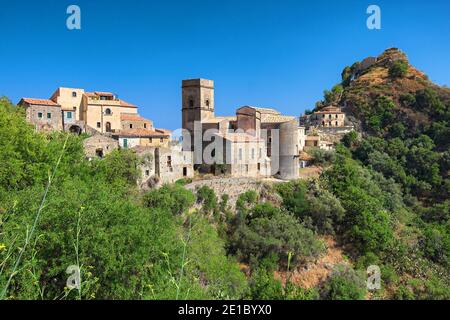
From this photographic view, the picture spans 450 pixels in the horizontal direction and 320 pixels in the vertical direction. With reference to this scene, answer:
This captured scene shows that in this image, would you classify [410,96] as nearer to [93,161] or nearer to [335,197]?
[335,197]

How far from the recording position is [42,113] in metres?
39.0

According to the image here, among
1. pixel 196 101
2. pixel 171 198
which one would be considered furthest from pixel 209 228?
pixel 196 101

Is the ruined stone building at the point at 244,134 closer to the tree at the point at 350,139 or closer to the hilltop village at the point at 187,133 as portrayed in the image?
the hilltop village at the point at 187,133

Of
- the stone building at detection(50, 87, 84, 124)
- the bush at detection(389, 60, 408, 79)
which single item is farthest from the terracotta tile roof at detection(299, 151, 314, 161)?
the bush at detection(389, 60, 408, 79)

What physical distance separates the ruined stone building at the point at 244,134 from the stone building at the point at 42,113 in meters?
12.9

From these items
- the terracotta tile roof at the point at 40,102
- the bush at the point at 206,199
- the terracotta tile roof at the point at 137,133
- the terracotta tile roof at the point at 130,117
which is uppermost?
the terracotta tile roof at the point at 40,102

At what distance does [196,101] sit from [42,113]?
50.7 feet

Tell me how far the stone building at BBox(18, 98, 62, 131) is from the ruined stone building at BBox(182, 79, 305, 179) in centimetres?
1287

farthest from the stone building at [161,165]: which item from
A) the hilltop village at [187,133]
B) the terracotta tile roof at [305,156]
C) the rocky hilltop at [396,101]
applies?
the rocky hilltop at [396,101]

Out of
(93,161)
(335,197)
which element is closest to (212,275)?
(93,161)

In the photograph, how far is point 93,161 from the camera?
32.4 metres

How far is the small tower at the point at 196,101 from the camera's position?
45500 mm

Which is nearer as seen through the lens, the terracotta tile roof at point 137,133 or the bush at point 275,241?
the bush at point 275,241

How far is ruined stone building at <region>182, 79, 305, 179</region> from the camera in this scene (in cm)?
4119
